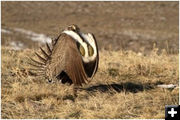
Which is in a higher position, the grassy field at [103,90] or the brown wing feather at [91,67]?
the brown wing feather at [91,67]

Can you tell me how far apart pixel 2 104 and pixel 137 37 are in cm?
1578

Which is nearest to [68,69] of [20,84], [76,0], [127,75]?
[20,84]

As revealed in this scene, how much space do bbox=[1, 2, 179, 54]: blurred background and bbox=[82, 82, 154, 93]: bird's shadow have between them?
9516 mm

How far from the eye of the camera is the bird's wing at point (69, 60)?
16.0 feet

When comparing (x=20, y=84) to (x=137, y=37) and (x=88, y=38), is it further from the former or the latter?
(x=137, y=37)

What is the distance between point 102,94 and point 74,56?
856 mm

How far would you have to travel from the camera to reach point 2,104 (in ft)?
16.9

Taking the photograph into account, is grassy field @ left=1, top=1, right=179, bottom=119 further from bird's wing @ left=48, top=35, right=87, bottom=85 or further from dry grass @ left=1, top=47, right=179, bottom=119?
bird's wing @ left=48, top=35, right=87, bottom=85

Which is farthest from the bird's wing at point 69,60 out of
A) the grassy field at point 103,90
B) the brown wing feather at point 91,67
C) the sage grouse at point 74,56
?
the grassy field at point 103,90

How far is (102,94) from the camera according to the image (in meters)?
5.52

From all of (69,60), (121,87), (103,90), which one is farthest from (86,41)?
(121,87)

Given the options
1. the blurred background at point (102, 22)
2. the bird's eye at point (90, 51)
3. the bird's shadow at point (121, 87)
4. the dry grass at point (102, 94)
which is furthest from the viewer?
the blurred background at point (102, 22)

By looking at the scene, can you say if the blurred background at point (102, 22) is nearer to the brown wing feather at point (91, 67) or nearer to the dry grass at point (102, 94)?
the dry grass at point (102, 94)

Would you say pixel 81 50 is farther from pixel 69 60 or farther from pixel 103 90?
pixel 103 90
